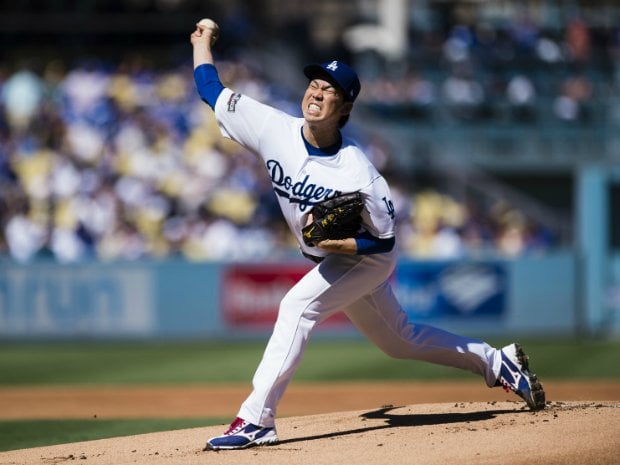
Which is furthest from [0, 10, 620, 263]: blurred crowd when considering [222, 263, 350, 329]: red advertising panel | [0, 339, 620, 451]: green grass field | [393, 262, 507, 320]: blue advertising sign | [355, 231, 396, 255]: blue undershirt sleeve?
[355, 231, 396, 255]: blue undershirt sleeve

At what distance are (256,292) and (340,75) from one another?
9.33m

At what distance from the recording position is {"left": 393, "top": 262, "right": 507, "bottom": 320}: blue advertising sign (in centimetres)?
1434

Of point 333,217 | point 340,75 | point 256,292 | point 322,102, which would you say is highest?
point 256,292

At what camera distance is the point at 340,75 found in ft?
16.6

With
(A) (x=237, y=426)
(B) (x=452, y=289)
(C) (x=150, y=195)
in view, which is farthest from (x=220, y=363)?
(A) (x=237, y=426)

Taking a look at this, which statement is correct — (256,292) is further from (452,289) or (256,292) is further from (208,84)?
(208,84)

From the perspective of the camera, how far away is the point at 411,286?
1439 centimetres

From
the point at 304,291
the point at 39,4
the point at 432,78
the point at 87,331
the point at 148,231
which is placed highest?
the point at 39,4

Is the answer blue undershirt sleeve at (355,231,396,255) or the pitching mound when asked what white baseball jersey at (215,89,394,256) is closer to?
blue undershirt sleeve at (355,231,396,255)

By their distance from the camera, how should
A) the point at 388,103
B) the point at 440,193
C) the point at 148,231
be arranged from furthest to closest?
the point at 388,103 → the point at 440,193 → the point at 148,231

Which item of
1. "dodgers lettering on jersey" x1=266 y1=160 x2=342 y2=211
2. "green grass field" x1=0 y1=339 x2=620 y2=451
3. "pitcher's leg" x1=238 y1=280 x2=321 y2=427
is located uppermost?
"dodgers lettering on jersey" x1=266 y1=160 x2=342 y2=211

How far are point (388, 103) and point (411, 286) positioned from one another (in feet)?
15.7

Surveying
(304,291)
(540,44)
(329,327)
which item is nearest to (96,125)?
(329,327)

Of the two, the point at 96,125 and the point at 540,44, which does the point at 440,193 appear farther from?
the point at 96,125
